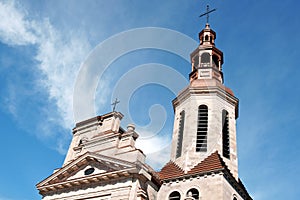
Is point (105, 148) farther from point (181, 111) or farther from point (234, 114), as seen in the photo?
point (234, 114)

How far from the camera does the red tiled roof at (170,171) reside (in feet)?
63.8

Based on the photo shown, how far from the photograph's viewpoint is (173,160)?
2162cm

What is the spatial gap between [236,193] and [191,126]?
4.98m

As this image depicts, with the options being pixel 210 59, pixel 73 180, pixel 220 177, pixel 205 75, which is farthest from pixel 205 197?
pixel 210 59

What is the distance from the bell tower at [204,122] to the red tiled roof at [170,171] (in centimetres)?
36

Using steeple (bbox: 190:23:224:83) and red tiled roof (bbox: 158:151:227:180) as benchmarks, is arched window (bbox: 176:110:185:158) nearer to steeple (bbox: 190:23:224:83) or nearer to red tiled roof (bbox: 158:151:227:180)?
red tiled roof (bbox: 158:151:227:180)

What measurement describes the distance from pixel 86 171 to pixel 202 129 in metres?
7.00

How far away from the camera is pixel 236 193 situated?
61.7 ft

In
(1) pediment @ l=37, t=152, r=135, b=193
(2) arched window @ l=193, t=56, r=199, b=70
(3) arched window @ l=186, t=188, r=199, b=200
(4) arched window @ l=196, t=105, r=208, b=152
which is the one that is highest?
(2) arched window @ l=193, t=56, r=199, b=70

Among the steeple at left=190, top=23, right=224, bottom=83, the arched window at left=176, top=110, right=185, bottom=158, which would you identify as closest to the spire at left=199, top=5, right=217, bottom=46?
the steeple at left=190, top=23, right=224, bottom=83

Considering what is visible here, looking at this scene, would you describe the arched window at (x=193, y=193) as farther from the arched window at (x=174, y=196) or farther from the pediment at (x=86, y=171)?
the pediment at (x=86, y=171)

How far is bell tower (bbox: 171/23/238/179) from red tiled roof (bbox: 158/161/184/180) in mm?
359

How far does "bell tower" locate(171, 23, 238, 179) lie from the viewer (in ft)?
69.1

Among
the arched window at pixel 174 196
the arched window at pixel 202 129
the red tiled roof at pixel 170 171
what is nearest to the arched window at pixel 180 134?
the arched window at pixel 202 129
